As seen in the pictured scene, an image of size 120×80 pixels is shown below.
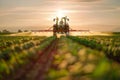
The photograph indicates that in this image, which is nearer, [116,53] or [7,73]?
[7,73]

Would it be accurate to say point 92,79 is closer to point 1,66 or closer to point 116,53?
point 1,66

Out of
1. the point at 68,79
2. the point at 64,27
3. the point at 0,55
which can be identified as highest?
the point at 68,79

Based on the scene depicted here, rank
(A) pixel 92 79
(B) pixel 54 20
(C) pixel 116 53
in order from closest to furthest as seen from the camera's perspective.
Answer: (A) pixel 92 79 → (C) pixel 116 53 → (B) pixel 54 20

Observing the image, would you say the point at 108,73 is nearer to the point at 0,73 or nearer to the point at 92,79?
the point at 92,79

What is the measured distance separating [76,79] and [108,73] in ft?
0.89

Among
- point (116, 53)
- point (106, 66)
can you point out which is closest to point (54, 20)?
point (116, 53)

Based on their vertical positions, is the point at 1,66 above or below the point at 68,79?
below

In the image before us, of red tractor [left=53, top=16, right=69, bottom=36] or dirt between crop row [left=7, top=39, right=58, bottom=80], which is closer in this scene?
dirt between crop row [left=7, top=39, right=58, bottom=80]

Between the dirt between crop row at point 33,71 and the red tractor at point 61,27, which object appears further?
the red tractor at point 61,27

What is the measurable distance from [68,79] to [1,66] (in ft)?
31.2

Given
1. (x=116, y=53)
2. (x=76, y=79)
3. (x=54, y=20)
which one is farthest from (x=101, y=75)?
Result: (x=54, y=20)

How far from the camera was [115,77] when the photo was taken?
2.32 meters

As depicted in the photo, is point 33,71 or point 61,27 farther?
point 61,27

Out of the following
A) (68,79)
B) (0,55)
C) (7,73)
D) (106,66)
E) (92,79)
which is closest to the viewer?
(92,79)
